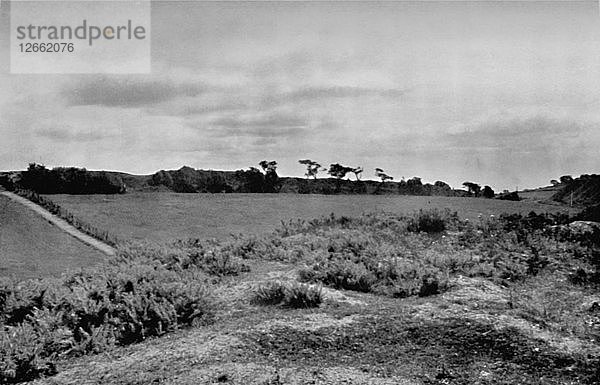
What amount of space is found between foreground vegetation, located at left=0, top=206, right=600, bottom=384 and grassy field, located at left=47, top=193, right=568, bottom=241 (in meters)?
7.72

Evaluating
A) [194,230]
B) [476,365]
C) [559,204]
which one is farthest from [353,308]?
[559,204]

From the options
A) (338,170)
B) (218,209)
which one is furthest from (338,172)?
(218,209)

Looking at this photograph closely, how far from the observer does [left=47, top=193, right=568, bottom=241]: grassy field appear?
69.6 ft

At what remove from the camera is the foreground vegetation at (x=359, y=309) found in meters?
6.99

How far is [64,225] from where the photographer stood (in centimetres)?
2081

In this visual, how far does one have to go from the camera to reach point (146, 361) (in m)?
7.10

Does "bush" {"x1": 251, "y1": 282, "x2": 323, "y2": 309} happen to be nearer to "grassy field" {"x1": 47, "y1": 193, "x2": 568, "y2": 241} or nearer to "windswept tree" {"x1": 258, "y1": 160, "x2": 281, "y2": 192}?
"grassy field" {"x1": 47, "y1": 193, "x2": 568, "y2": 241}

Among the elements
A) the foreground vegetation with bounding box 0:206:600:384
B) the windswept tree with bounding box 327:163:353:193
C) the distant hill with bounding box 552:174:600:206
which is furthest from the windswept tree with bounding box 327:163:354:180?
the foreground vegetation with bounding box 0:206:600:384

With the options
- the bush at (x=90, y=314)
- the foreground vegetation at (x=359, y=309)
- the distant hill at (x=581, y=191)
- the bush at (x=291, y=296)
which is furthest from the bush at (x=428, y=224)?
the distant hill at (x=581, y=191)

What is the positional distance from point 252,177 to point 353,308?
22.7 m

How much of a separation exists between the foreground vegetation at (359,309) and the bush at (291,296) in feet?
0.06

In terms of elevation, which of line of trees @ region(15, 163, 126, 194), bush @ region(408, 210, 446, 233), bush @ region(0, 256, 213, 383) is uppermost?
line of trees @ region(15, 163, 126, 194)

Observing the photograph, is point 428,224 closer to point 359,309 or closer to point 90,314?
point 359,309

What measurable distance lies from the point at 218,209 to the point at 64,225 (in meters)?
5.94
